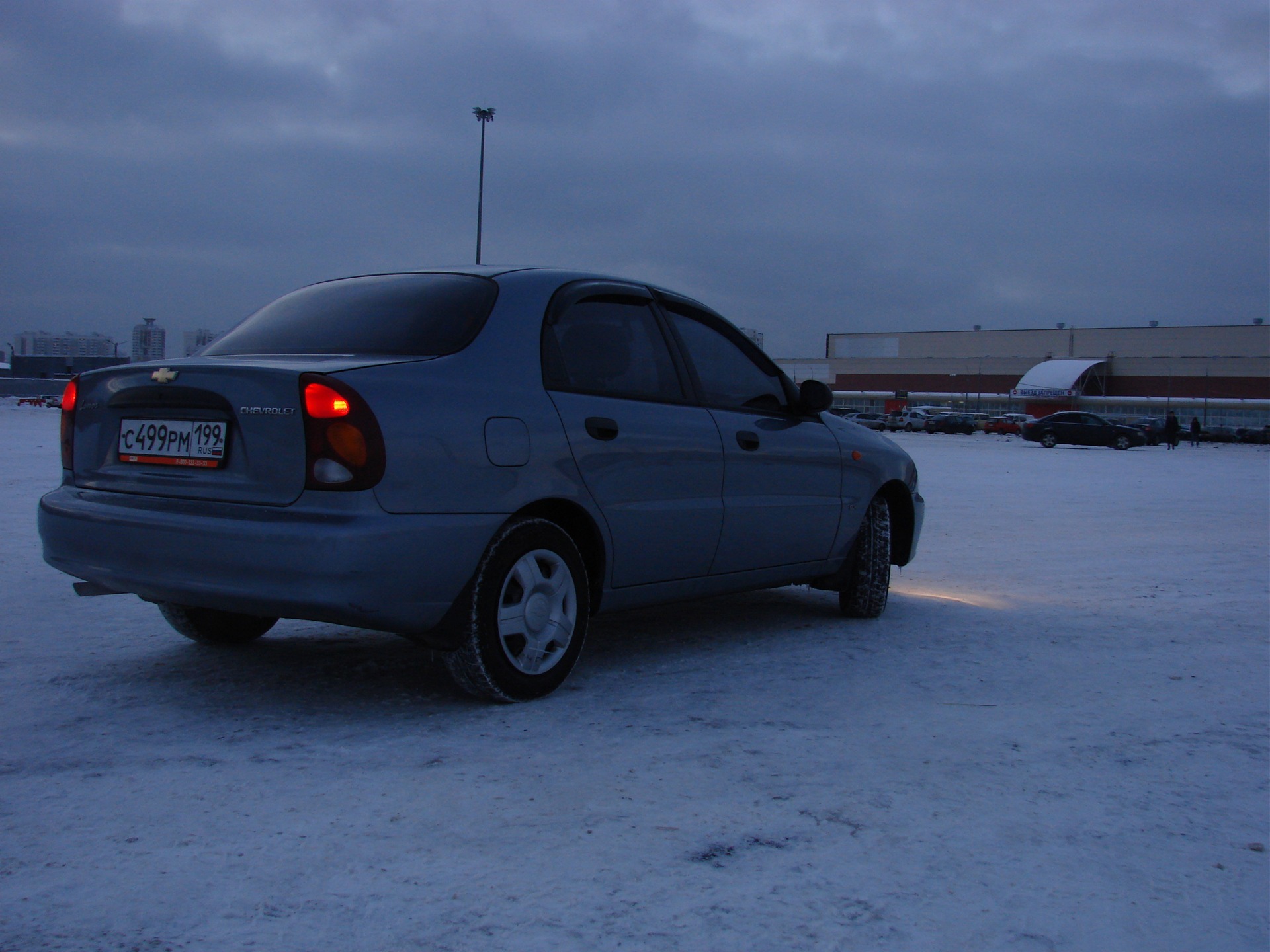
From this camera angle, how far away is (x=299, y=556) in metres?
3.31

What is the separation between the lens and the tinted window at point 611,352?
13.5ft

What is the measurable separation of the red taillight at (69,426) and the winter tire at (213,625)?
2.52ft

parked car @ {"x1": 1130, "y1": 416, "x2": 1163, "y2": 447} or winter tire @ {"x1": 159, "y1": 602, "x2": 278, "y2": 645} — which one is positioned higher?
parked car @ {"x1": 1130, "y1": 416, "x2": 1163, "y2": 447}

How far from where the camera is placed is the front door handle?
4.05m

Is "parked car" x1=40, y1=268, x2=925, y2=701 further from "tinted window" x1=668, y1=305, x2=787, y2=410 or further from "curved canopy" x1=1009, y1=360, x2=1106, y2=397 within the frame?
"curved canopy" x1=1009, y1=360, x2=1106, y2=397

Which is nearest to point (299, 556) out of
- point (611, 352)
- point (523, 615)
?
point (523, 615)

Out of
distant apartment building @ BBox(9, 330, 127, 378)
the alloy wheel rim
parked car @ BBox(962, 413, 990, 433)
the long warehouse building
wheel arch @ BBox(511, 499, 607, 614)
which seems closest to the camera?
the alloy wheel rim

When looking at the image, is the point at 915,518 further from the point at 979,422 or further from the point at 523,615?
the point at 979,422

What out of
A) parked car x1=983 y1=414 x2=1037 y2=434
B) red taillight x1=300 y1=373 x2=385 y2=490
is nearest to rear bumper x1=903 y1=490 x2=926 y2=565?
red taillight x1=300 y1=373 x2=385 y2=490

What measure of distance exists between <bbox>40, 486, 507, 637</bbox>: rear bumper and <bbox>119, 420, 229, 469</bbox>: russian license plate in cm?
13

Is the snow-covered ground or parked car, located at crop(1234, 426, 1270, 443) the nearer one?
the snow-covered ground

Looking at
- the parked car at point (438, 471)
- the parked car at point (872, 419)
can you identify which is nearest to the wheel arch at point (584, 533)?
the parked car at point (438, 471)

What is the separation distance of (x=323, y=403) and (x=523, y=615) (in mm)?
990

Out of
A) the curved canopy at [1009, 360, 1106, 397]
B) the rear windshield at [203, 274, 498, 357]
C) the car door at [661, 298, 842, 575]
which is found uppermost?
the curved canopy at [1009, 360, 1106, 397]
